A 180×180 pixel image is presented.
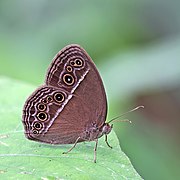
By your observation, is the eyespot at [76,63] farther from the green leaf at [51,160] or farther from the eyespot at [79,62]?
the green leaf at [51,160]

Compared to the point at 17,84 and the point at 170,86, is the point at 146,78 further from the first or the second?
the point at 17,84

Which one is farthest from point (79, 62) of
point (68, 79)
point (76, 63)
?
point (68, 79)

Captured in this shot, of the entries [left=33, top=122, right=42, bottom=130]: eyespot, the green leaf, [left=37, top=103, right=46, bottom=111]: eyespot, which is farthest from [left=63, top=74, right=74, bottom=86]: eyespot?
the green leaf

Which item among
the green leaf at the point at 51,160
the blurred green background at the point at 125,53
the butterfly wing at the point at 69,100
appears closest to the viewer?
the green leaf at the point at 51,160

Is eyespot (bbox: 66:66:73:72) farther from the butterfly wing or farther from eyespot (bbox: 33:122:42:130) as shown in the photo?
eyespot (bbox: 33:122:42:130)

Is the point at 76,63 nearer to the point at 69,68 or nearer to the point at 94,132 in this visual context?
the point at 69,68

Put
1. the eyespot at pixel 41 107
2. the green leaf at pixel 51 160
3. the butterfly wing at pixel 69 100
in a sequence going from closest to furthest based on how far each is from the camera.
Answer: the green leaf at pixel 51 160 → the butterfly wing at pixel 69 100 → the eyespot at pixel 41 107

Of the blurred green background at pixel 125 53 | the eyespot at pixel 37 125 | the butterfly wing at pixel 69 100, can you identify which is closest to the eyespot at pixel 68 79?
the butterfly wing at pixel 69 100
